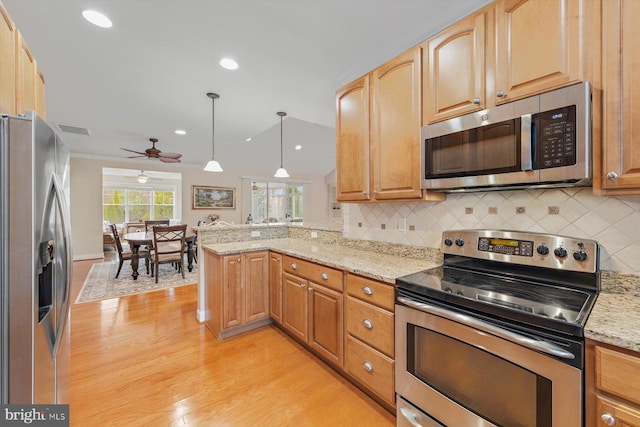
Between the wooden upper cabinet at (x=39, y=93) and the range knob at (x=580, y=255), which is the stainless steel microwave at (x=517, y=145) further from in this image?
the wooden upper cabinet at (x=39, y=93)

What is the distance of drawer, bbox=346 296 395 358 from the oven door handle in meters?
0.24

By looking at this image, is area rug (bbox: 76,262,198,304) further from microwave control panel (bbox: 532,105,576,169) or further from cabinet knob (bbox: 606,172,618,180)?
cabinet knob (bbox: 606,172,618,180)

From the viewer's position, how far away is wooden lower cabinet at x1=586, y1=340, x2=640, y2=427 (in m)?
0.83

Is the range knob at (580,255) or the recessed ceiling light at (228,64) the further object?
the recessed ceiling light at (228,64)

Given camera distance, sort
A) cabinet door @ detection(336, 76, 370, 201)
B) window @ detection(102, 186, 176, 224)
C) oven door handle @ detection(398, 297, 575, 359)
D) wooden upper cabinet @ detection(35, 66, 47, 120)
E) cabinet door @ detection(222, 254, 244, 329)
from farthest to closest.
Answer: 1. window @ detection(102, 186, 176, 224)
2. cabinet door @ detection(222, 254, 244, 329)
3. cabinet door @ detection(336, 76, 370, 201)
4. wooden upper cabinet @ detection(35, 66, 47, 120)
5. oven door handle @ detection(398, 297, 575, 359)

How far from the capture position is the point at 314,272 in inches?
84.1

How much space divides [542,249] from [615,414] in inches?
28.9

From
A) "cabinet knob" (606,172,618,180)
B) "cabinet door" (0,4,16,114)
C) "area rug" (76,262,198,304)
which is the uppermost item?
"cabinet door" (0,4,16,114)

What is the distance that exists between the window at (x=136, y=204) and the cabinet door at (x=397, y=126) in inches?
364

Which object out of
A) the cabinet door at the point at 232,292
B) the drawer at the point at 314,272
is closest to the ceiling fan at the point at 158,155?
the cabinet door at the point at 232,292

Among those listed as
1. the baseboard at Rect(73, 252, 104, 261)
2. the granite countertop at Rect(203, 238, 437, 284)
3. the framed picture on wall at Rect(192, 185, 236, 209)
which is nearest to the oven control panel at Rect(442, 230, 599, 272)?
the granite countertop at Rect(203, 238, 437, 284)

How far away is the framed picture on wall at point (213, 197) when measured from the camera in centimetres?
767

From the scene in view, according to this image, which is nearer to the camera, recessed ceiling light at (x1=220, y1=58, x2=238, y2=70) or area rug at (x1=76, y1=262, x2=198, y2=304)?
recessed ceiling light at (x1=220, y1=58, x2=238, y2=70)

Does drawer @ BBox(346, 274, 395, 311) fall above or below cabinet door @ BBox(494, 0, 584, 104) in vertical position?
below
